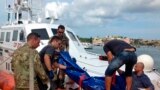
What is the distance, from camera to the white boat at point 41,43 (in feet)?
32.9

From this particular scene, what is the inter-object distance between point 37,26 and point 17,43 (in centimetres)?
88

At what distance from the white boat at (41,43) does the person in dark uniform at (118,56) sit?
7.34ft

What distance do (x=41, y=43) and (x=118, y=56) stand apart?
5.07m

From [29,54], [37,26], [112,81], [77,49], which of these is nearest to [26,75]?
[29,54]

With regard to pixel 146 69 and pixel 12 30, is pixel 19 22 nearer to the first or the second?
pixel 12 30

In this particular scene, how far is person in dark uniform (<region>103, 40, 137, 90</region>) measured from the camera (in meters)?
7.12

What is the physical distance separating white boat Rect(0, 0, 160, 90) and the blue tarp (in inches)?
47.3

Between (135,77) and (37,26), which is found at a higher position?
(37,26)

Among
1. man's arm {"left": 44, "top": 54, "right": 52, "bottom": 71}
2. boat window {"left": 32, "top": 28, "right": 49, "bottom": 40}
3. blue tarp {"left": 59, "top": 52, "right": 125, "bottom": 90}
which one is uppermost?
boat window {"left": 32, "top": 28, "right": 49, "bottom": 40}

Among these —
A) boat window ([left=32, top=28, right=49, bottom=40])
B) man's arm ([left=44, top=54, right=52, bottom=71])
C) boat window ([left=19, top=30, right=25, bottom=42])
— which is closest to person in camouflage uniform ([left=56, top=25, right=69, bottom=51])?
man's arm ([left=44, top=54, right=52, bottom=71])

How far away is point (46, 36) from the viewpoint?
12.6 meters

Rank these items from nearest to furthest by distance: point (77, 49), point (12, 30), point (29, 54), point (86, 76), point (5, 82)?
point (5, 82)
point (29, 54)
point (86, 76)
point (77, 49)
point (12, 30)

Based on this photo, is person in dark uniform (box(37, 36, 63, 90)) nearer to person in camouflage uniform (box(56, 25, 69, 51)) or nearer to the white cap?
person in camouflage uniform (box(56, 25, 69, 51))

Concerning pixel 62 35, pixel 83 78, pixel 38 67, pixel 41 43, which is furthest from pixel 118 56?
pixel 41 43
